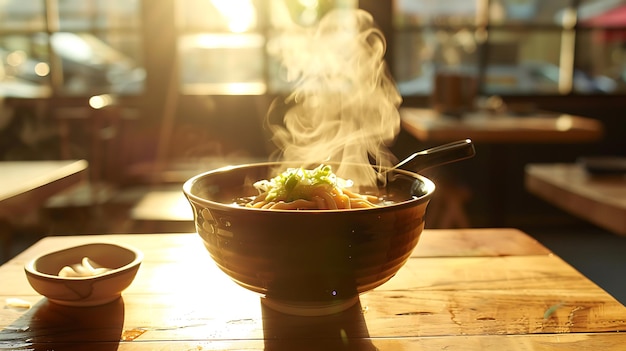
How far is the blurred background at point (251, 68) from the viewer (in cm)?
436

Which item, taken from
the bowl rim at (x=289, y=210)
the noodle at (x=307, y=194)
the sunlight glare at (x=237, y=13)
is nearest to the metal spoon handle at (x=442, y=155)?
the bowl rim at (x=289, y=210)

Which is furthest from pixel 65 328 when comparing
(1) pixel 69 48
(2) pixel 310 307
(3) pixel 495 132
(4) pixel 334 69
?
(1) pixel 69 48

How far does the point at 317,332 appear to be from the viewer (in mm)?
758

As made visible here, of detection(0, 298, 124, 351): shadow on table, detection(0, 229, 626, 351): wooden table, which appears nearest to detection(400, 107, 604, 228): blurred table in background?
detection(0, 229, 626, 351): wooden table

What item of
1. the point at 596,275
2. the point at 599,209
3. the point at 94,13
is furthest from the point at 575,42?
the point at 94,13

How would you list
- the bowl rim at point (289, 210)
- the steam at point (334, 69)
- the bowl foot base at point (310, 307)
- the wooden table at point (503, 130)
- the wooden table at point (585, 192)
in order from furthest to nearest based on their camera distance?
the steam at point (334, 69) < the wooden table at point (503, 130) < the wooden table at point (585, 192) < the bowl foot base at point (310, 307) < the bowl rim at point (289, 210)

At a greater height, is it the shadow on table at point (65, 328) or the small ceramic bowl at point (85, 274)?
the small ceramic bowl at point (85, 274)

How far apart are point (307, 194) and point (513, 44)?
4148 mm

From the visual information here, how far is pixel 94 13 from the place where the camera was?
4.37 metres

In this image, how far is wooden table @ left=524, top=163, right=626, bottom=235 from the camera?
1.68 metres

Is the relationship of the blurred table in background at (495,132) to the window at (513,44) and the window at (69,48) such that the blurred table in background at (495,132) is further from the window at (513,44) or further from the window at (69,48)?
the window at (69,48)

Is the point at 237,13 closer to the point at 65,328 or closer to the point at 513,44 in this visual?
the point at 513,44

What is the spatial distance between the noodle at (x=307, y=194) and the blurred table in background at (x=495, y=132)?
205 cm

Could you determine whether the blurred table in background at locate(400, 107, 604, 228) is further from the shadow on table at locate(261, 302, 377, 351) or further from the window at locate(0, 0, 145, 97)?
the window at locate(0, 0, 145, 97)
